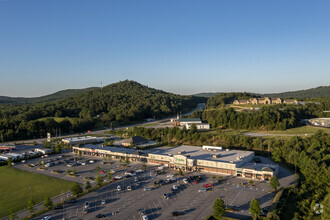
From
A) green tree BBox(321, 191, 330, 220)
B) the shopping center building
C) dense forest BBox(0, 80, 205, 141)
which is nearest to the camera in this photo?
green tree BBox(321, 191, 330, 220)

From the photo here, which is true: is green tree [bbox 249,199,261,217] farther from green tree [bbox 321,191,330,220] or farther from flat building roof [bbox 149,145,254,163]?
flat building roof [bbox 149,145,254,163]

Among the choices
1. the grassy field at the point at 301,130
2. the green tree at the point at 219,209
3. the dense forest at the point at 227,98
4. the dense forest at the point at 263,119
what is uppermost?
the dense forest at the point at 227,98

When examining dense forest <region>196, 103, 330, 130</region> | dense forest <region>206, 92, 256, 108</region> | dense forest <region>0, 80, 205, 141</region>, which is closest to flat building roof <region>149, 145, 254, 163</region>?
dense forest <region>196, 103, 330, 130</region>

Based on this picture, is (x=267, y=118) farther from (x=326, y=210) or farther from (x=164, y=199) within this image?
(x=164, y=199)

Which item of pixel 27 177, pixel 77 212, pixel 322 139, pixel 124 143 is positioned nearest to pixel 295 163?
pixel 322 139

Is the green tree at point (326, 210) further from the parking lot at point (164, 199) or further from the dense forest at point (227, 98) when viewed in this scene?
the dense forest at point (227, 98)

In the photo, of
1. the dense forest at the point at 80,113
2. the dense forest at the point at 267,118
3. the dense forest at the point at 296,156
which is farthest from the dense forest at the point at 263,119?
the dense forest at the point at 80,113

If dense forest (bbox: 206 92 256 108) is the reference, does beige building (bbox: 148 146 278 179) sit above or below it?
below
